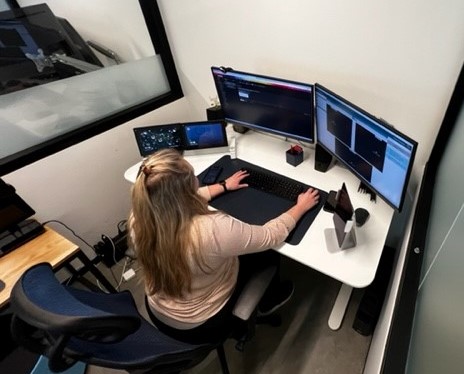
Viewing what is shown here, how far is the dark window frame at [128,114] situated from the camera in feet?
5.18

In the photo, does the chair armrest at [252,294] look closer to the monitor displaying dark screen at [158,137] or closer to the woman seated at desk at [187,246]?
the woman seated at desk at [187,246]

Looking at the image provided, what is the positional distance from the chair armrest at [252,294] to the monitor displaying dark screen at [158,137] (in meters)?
0.96

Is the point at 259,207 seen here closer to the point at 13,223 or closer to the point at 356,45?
the point at 356,45

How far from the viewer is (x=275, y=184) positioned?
138 cm

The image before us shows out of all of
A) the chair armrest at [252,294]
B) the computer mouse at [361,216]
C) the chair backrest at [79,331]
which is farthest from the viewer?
the computer mouse at [361,216]

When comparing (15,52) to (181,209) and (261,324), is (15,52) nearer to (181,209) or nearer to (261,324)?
(181,209)

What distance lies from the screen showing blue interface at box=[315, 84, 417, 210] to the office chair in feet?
2.15

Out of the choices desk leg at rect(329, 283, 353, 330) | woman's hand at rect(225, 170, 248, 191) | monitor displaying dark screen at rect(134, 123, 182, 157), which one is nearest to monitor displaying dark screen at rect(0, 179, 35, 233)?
monitor displaying dark screen at rect(134, 123, 182, 157)

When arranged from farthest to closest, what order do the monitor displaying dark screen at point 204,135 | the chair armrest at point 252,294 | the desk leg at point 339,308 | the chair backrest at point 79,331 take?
1. the monitor displaying dark screen at point 204,135
2. the desk leg at point 339,308
3. the chair armrest at point 252,294
4. the chair backrest at point 79,331

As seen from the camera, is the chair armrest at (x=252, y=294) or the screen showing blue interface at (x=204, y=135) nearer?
the chair armrest at (x=252, y=294)

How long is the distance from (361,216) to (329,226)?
0.15 metres

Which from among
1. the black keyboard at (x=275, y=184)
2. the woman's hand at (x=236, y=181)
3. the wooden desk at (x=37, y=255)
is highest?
the woman's hand at (x=236, y=181)

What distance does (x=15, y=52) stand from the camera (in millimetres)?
1731

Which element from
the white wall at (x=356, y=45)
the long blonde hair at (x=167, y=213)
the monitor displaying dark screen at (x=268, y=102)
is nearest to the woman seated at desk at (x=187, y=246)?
the long blonde hair at (x=167, y=213)
